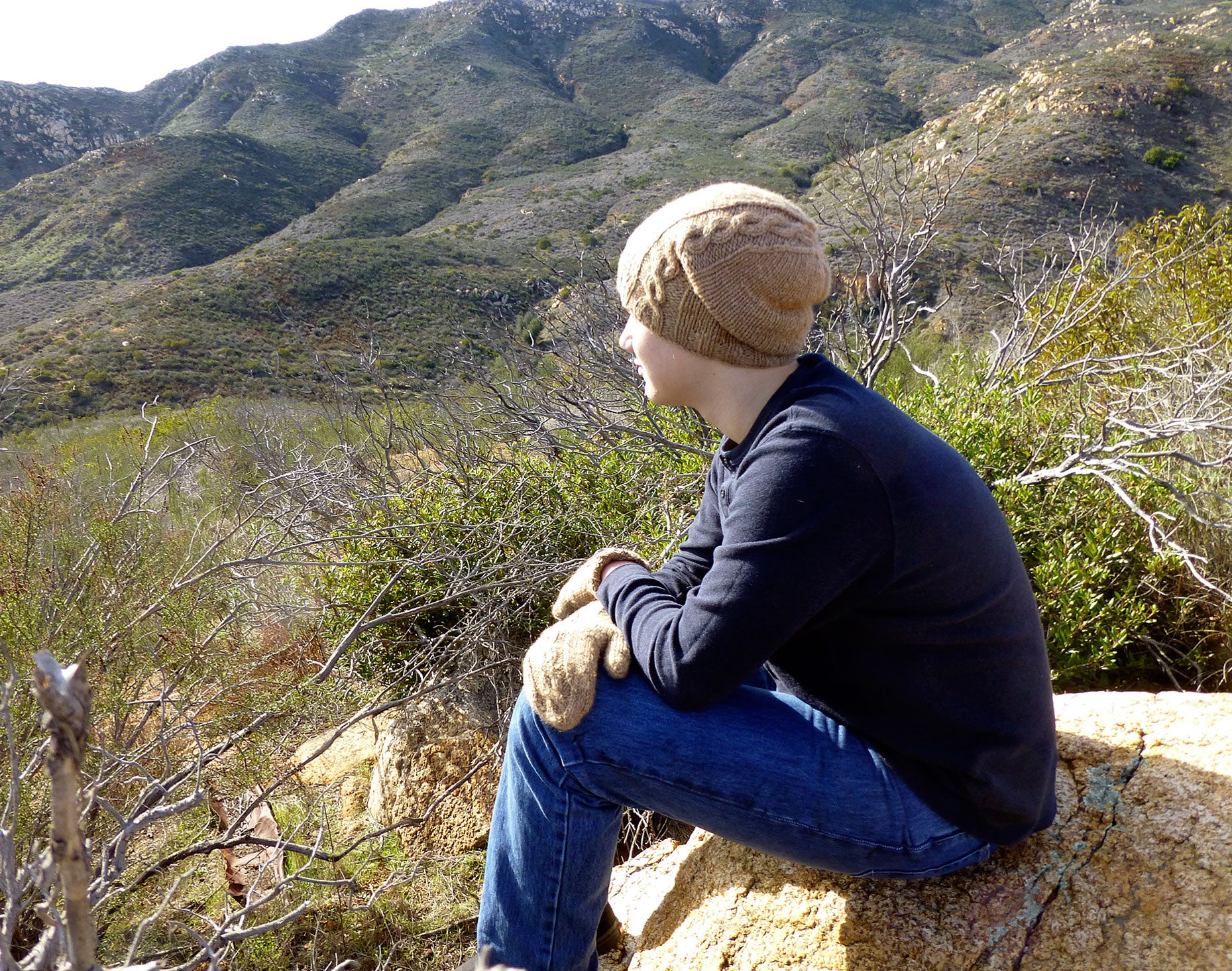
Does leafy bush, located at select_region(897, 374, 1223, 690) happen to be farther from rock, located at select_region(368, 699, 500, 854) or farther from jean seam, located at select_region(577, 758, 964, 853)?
rock, located at select_region(368, 699, 500, 854)

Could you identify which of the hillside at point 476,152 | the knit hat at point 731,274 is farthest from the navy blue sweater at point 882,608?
the hillside at point 476,152

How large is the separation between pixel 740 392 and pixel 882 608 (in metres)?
0.43

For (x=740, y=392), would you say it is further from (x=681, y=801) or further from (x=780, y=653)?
(x=681, y=801)

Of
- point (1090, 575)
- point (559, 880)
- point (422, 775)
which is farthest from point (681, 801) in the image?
point (422, 775)

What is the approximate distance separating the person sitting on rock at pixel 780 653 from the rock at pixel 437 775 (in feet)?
4.49

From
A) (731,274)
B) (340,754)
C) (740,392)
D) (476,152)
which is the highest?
(476,152)

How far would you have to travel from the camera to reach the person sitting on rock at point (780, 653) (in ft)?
3.76

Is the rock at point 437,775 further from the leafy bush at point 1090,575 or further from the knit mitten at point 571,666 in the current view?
the leafy bush at point 1090,575

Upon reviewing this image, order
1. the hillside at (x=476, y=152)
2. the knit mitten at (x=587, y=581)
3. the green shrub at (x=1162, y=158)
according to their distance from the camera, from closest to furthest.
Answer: the knit mitten at (x=587, y=581) < the hillside at (x=476, y=152) < the green shrub at (x=1162, y=158)

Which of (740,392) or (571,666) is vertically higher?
(740,392)

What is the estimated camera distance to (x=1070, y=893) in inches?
53.9

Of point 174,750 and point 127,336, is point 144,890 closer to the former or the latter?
point 174,750

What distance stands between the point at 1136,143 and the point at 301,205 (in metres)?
29.6

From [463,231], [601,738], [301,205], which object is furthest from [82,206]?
[601,738]
